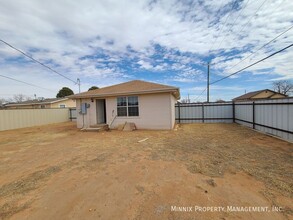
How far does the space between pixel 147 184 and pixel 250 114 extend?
9.22 metres

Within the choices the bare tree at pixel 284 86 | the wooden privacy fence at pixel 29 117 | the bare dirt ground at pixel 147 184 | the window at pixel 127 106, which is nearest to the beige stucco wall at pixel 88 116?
the window at pixel 127 106

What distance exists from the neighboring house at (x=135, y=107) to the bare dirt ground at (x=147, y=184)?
4.83 meters

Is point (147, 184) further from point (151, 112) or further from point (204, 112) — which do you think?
point (204, 112)

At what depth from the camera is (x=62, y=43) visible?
10.7 meters

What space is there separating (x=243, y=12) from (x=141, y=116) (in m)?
8.53

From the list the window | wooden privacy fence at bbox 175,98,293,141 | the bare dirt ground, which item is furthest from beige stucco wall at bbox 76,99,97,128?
wooden privacy fence at bbox 175,98,293,141

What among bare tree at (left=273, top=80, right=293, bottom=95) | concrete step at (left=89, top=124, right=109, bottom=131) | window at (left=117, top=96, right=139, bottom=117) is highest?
bare tree at (left=273, top=80, right=293, bottom=95)

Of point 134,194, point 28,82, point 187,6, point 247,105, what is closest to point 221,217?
point 134,194

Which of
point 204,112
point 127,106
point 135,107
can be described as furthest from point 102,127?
point 204,112

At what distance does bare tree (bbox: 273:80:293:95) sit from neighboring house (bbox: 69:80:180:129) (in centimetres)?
3960

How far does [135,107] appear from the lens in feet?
33.3

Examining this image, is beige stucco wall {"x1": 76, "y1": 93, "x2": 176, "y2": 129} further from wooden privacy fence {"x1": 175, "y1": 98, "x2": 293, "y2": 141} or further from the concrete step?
wooden privacy fence {"x1": 175, "y1": 98, "x2": 293, "y2": 141}

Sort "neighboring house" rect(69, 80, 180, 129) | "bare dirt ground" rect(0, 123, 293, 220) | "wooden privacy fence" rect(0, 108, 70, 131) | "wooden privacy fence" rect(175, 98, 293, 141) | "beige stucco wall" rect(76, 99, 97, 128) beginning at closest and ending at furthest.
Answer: "bare dirt ground" rect(0, 123, 293, 220)
"wooden privacy fence" rect(175, 98, 293, 141)
"neighboring house" rect(69, 80, 180, 129)
"beige stucco wall" rect(76, 99, 97, 128)
"wooden privacy fence" rect(0, 108, 70, 131)

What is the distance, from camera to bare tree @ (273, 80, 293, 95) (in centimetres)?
3458
